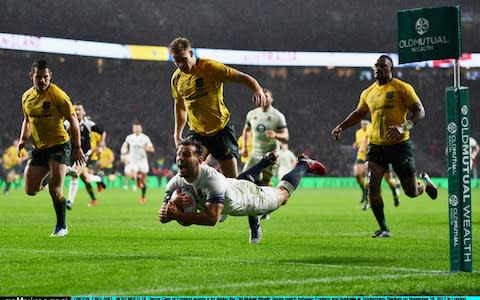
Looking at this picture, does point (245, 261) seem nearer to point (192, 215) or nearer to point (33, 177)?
point (192, 215)

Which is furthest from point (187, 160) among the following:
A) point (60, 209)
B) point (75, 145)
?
point (60, 209)

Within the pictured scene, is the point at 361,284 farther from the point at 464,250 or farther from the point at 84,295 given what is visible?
the point at 84,295

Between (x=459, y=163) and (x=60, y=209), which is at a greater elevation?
(x=459, y=163)

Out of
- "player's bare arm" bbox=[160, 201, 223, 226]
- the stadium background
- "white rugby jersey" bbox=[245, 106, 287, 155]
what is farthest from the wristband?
the stadium background

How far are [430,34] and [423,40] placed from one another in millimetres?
78

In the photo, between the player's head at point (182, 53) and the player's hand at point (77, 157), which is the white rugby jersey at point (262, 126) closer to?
the player's hand at point (77, 157)

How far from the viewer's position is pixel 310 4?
53656mm

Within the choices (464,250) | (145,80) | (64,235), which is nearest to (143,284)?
(464,250)

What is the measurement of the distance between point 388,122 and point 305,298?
6161mm

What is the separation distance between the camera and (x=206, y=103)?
10.7 m

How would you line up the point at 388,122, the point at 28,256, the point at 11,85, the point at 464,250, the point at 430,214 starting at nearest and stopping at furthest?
1. the point at 464,250
2. the point at 28,256
3. the point at 388,122
4. the point at 430,214
5. the point at 11,85

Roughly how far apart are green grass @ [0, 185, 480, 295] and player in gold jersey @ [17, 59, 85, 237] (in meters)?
0.79

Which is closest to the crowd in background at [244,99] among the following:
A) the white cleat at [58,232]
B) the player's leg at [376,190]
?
the white cleat at [58,232]

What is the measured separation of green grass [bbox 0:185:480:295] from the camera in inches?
258
